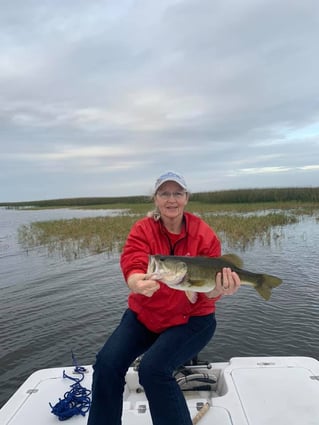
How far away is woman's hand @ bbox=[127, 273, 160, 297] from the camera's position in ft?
10.4

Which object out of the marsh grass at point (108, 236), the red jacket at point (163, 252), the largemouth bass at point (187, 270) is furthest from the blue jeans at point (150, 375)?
the marsh grass at point (108, 236)

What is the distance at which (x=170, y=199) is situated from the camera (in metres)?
3.96

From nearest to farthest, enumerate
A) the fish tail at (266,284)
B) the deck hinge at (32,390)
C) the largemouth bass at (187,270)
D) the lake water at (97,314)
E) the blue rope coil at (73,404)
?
1. the largemouth bass at (187,270)
2. the blue rope coil at (73,404)
3. the fish tail at (266,284)
4. the deck hinge at (32,390)
5. the lake water at (97,314)

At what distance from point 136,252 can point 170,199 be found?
66 centimetres

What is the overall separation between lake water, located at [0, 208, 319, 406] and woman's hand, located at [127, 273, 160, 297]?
4.12 metres

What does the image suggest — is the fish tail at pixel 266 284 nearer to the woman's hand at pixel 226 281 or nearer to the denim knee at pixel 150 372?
the woman's hand at pixel 226 281

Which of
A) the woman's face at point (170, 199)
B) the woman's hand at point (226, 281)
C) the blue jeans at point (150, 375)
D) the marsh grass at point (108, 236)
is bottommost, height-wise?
the marsh grass at point (108, 236)

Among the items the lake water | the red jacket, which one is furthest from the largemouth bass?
the lake water

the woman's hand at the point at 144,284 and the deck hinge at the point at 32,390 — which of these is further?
the deck hinge at the point at 32,390

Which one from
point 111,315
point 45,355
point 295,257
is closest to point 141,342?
point 45,355

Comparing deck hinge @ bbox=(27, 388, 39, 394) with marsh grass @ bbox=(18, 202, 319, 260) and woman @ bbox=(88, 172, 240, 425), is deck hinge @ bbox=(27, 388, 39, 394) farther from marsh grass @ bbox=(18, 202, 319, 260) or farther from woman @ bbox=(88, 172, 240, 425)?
marsh grass @ bbox=(18, 202, 319, 260)

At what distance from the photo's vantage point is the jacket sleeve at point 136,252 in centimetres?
360

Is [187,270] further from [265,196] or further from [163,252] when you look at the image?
[265,196]

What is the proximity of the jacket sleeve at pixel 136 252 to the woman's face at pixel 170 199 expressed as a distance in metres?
0.28
